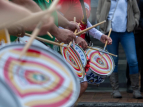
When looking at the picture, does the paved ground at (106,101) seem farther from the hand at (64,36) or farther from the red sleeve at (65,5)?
the hand at (64,36)

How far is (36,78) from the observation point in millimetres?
1035

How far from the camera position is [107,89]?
5.59m

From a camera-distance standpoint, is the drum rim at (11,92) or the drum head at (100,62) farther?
the drum head at (100,62)

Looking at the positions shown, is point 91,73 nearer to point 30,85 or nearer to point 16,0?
point 16,0

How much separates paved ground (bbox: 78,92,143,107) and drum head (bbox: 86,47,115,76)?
810 millimetres

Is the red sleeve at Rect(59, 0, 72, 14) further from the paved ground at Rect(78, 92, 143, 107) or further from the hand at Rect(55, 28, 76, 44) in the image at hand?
the paved ground at Rect(78, 92, 143, 107)

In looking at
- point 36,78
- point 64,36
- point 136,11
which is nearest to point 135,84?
point 136,11

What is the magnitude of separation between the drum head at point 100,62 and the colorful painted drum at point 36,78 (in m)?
2.21

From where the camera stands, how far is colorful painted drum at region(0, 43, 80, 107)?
99cm

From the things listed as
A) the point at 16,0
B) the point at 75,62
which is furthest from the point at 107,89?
the point at 16,0

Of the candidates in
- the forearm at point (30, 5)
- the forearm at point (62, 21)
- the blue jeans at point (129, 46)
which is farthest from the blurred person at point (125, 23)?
the forearm at point (30, 5)

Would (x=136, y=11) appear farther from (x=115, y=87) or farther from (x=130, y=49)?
(x=115, y=87)

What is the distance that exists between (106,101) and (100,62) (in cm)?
112

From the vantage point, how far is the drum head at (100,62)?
3405 millimetres
